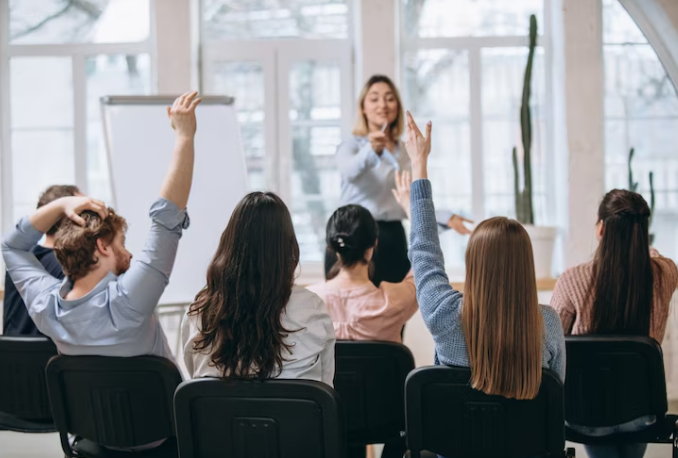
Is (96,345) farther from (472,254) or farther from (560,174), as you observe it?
(560,174)

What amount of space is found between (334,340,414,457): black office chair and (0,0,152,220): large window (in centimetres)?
347

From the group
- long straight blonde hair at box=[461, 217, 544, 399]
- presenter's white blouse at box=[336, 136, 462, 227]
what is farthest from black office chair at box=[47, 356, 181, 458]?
presenter's white blouse at box=[336, 136, 462, 227]

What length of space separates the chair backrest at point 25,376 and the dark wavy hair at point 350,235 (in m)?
0.92

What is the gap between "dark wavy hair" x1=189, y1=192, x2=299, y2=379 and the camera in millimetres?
1662

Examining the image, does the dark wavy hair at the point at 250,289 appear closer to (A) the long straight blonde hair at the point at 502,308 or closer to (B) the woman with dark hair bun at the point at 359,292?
(A) the long straight blonde hair at the point at 502,308

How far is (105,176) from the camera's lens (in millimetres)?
5109

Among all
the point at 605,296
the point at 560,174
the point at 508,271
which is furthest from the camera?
the point at 560,174

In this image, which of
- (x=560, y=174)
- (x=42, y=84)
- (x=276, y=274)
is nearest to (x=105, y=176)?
(x=42, y=84)

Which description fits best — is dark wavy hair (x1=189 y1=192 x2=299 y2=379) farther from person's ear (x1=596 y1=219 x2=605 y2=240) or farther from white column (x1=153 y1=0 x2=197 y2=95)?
white column (x1=153 y1=0 x2=197 y2=95)

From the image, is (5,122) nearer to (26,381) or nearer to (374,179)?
(374,179)

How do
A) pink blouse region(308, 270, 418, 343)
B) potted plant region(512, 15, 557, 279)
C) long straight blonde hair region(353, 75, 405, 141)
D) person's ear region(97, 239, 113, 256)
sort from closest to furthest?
person's ear region(97, 239, 113, 256), pink blouse region(308, 270, 418, 343), long straight blonde hair region(353, 75, 405, 141), potted plant region(512, 15, 557, 279)

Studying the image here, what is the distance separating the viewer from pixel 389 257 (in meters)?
3.48

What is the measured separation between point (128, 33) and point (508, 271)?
416 cm

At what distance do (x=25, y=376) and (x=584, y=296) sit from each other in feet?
5.59
